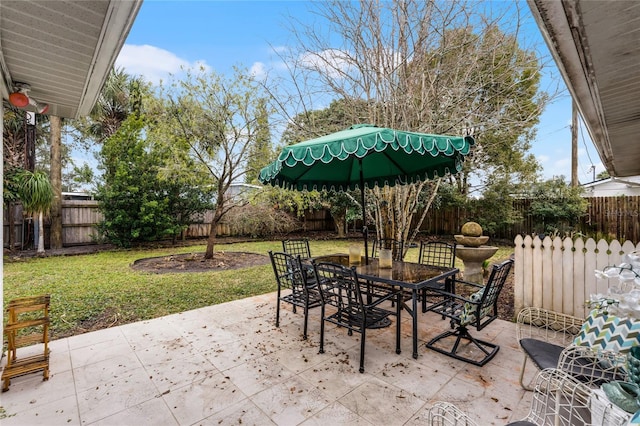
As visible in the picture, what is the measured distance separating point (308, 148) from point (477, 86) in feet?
12.4

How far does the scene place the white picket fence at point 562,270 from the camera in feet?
10.7

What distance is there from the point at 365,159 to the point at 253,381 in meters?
2.94

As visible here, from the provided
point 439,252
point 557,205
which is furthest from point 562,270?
point 557,205

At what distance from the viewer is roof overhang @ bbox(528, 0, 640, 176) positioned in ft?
4.09

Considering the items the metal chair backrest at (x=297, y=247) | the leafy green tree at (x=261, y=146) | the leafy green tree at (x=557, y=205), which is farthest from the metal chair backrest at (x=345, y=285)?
the leafy green tree at (x=557, y=205)

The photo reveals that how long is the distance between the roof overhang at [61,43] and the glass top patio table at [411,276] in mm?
2860

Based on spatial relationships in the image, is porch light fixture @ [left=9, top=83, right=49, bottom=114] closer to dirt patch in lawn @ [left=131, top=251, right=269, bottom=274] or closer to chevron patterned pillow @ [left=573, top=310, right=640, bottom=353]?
dirt patch in lawn @ [left=131, top=251, right=269, bottom=274]

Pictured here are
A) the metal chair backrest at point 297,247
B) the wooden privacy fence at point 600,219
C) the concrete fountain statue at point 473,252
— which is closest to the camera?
the metal chair backrest at point 297,247

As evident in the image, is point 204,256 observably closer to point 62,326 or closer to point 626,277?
point 62,326

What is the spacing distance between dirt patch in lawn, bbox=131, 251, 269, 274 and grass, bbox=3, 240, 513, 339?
1.23 ft

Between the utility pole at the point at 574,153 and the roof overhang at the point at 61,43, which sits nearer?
the roof overhang at the point at 61,43

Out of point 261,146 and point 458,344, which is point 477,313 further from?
point 261,146

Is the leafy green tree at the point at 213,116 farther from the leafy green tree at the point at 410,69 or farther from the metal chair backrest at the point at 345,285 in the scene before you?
the metal chair backrest at the point at 345,285

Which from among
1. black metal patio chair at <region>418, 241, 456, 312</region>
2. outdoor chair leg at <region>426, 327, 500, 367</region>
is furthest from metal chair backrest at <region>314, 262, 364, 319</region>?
black metal patio chair at <region>418, 241, 456, 312</region>
